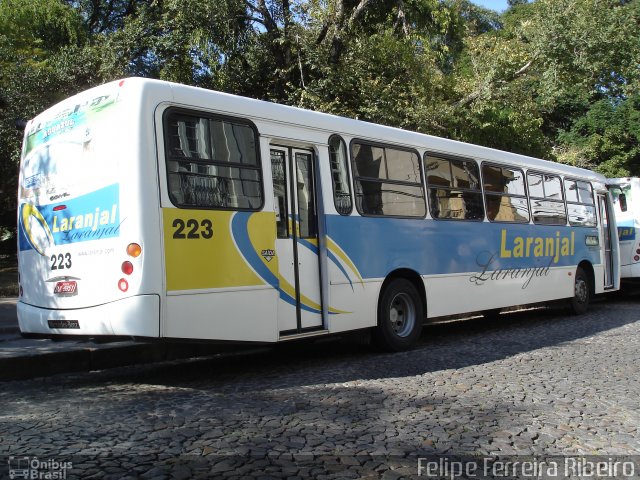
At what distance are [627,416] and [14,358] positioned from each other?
6.55 metres

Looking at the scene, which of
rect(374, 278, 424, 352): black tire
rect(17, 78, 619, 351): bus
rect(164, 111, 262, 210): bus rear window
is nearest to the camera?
rect(17, 78, 619, 351): bus

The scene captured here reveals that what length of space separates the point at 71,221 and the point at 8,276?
14.4 metres

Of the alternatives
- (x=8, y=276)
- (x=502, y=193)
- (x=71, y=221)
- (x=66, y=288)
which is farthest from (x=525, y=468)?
(x=8, y=276)

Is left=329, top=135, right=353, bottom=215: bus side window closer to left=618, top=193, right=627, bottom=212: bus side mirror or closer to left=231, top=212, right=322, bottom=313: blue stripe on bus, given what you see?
left=231, top=212, right=322, bottom=313: blue stripe on bus

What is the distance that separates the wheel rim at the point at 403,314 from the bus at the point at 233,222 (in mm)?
20

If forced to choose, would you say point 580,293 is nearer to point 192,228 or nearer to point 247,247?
point 247,247

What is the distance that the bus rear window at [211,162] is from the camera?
5988 mm

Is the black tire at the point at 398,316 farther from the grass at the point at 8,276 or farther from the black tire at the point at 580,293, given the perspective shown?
the grass at the point at 8,276

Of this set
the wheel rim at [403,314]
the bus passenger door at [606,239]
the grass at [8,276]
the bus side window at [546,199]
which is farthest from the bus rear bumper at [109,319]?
the bus passenger door at [606,239]

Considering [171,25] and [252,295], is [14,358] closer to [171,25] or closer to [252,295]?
[252,295]

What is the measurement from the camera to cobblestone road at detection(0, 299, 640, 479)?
406 cm

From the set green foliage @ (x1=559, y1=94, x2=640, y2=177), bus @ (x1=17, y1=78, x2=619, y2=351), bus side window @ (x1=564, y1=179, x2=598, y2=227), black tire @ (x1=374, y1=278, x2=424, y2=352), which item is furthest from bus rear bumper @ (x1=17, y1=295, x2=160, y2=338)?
green foliage @ (x1=559, y1=94, x2=640, y2=177)

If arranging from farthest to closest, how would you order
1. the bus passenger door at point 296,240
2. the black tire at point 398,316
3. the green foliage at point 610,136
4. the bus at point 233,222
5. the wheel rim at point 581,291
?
the green foliage at point 610,136 → the wheel rim at point 581,291 → the black tire at point 398,316 → the bus passenger door at point 296,240 → the bus at point 233,222

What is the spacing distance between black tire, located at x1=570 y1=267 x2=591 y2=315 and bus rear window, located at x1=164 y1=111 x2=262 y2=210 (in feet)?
28.6
